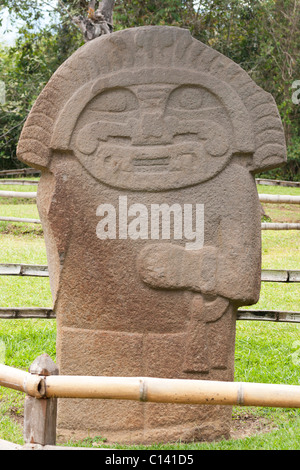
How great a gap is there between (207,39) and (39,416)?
12.0 meters

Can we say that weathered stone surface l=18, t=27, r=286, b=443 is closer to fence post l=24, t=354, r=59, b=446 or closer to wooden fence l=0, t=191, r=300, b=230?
fence post l=24, t=354, r=59, b=446

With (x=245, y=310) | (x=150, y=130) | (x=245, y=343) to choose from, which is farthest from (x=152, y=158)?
(x=245, y=343)

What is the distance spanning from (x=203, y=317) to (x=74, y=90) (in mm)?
1347

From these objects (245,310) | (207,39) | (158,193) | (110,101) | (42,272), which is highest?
(207,39)

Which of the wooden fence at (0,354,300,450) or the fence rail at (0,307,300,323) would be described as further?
the fence rail at (0,307,300,323)

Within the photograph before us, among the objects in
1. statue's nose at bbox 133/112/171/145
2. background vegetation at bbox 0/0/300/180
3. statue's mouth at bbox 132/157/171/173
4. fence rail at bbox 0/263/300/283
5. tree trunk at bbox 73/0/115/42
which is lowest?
fence rail at bbox 0/263/300/283

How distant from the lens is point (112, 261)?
3.11 metres

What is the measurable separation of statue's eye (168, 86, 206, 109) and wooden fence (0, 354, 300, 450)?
1.50 metres

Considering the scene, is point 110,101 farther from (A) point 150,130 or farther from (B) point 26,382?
(B) point 26,382

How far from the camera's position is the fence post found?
88.0 inches

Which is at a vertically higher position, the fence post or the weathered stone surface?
the weathered stone surface

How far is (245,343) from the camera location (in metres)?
4.97

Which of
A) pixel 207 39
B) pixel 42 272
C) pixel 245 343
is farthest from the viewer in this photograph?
pixel 207 39

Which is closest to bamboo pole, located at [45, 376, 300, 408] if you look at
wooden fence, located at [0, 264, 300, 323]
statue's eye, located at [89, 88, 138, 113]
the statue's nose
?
the statue's nose
